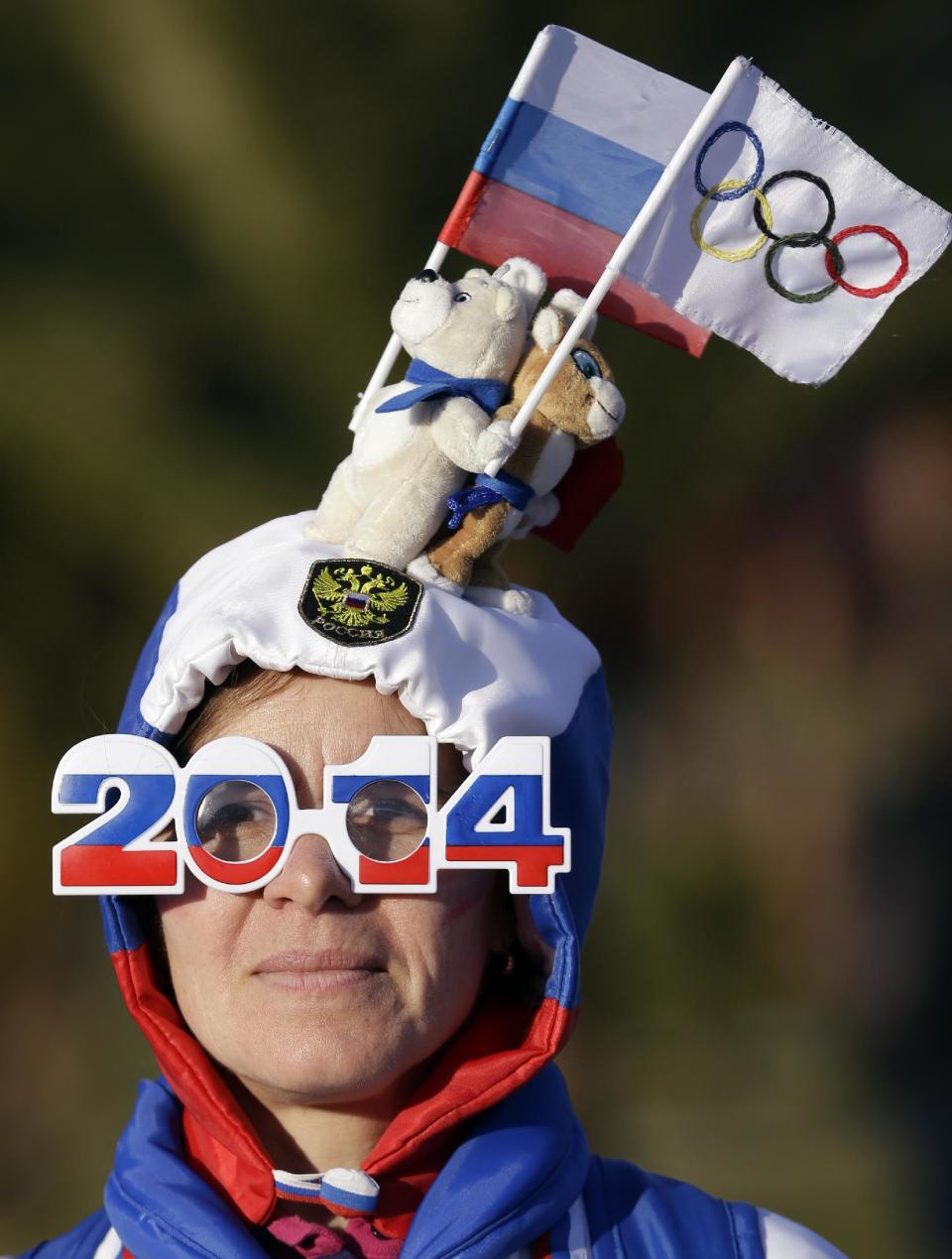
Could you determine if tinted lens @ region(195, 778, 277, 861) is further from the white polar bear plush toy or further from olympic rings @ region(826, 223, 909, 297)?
olympic rings @ region(826, 223, 909, 297)

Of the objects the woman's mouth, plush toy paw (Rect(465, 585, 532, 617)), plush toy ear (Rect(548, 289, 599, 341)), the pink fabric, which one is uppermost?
plush toy ear (Rect(548, 289, 599, 341))

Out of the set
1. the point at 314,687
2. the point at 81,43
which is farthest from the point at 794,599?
the point at 314,687

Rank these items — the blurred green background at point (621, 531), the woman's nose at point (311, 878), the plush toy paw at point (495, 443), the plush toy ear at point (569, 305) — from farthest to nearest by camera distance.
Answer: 1. the blurred green background at point (621, 531)
2. the plush toy ear at point (569, 305)
3. the plush toy paw at point (495, 443)
4. the woman's nose at point (311, 878)

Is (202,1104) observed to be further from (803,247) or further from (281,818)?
(803,247)

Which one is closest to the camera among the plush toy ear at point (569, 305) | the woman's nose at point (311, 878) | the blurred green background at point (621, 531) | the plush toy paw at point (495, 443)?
the woman's nose at point (311, 878)

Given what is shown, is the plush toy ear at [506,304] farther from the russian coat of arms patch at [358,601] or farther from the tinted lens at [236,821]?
the tinted lens at [236,821]

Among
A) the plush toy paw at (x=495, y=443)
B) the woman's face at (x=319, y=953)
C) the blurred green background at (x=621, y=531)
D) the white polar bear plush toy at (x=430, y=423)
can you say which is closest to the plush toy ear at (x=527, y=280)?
the white polar bear plush toy at (x=430, y=423)

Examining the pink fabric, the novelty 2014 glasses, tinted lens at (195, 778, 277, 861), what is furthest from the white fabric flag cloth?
the pink fabric

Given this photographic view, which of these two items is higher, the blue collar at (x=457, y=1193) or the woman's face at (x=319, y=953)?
the woman's face at (x=319, y=953)

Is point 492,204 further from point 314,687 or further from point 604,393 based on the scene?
point 314,687
